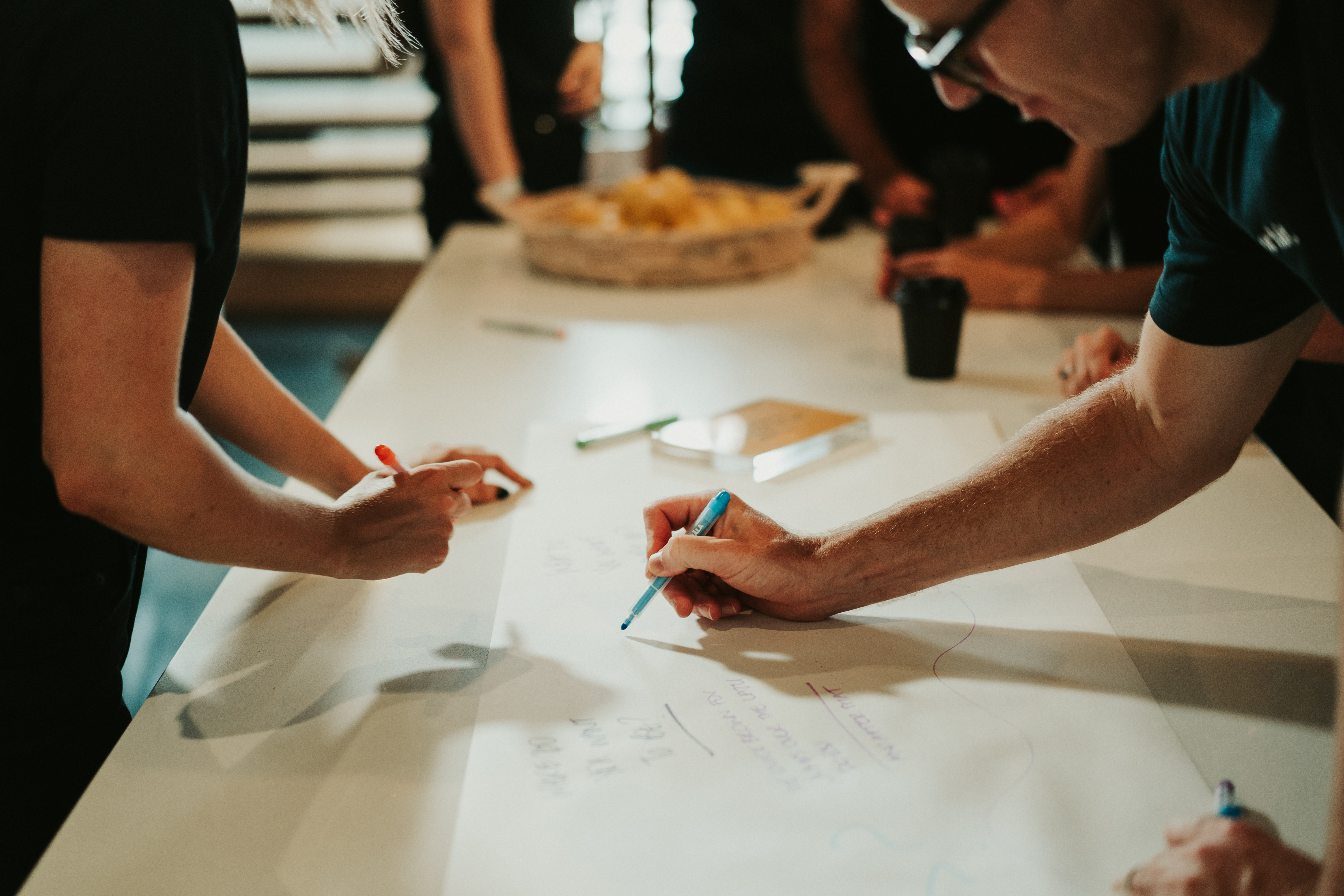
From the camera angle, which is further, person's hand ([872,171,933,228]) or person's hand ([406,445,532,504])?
person's hand ([872,171,933,228])

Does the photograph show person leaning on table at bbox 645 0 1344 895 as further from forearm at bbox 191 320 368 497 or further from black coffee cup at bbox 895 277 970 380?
black coffee cup at bbox 895 277 970 380

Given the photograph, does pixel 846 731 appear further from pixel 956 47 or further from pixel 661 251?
pixel 661 251

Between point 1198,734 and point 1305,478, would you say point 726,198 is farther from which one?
point 1198,734

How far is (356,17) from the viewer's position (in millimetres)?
914

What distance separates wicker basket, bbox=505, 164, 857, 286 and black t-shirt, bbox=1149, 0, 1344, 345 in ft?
3.88

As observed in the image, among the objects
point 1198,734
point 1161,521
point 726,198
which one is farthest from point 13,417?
point 726,198

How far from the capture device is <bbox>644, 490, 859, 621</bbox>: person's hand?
891 millimetres

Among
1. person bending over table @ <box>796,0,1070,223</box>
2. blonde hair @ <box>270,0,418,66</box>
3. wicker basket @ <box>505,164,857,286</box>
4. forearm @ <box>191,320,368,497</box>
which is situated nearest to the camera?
blonde hair @ <box>270,0,418,66</box>

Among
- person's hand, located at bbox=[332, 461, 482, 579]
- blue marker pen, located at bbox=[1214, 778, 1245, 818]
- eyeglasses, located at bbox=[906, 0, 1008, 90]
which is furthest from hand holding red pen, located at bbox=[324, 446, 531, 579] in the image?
blue marker pen, located at bbox=[1214, 778, 1245, 818]

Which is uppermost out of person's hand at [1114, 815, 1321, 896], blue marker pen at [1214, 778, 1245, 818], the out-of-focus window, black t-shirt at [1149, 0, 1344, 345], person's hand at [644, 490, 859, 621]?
black t-shirt at [1149, 0, 1344, 345]

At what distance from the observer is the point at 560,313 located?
1914mm

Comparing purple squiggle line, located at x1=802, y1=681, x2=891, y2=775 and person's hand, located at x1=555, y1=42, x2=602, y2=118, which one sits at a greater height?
purple squiggle line, located at x1=802, y1=681, x2=891, y2=775

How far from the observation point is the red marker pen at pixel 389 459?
917mm

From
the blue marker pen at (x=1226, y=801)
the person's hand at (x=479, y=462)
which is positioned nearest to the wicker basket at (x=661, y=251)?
the person's hand at (x=479, y=462)
